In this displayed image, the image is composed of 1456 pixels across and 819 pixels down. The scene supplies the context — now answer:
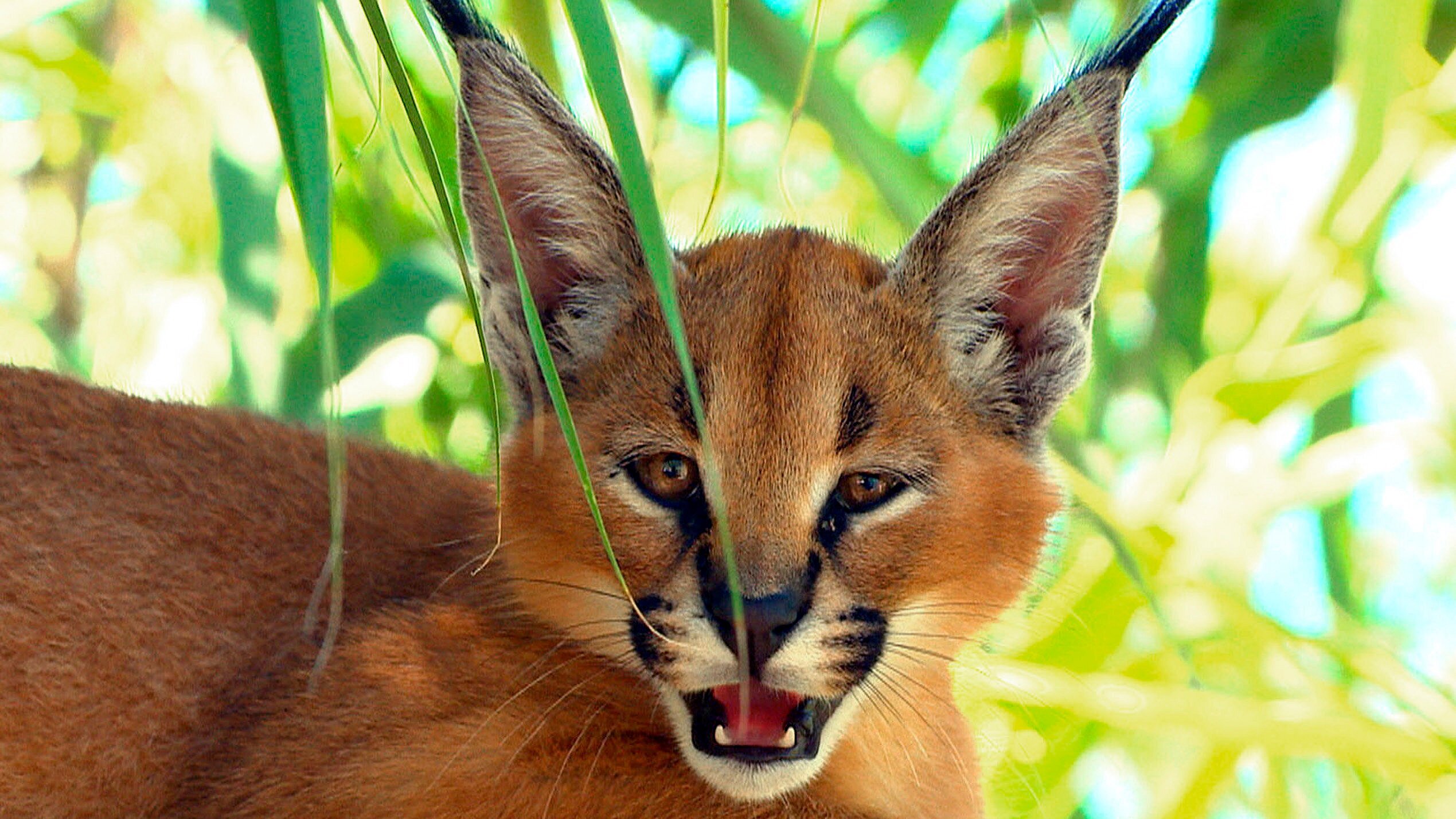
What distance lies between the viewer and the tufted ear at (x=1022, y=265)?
10.8 ft

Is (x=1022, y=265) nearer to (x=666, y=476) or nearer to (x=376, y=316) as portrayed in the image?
Result: (x=666, y=476)

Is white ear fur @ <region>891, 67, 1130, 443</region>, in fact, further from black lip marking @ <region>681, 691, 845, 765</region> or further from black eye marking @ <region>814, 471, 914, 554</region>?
black lip marking @ <region>681, 691, 845, 765</region>

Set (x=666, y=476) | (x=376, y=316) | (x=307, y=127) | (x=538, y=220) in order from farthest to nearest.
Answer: (x=376, y=316) < (x=538, y=220) < (x=666, y=476) < (x=307, y=127)

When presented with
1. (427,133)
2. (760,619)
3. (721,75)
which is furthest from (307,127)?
(760,619)

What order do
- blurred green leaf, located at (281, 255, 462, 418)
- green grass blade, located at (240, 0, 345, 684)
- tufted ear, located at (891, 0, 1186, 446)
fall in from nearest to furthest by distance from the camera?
green grass blade, located at (240, 0, 345, 684) < tufted ear, located at (891, 0, 1186, 446) < blurred green leaf, located at (281, 255, 462, 418)

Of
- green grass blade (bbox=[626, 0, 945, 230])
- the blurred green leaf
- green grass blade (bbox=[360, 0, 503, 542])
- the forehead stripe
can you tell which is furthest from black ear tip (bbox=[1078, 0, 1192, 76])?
the blurred green leaf

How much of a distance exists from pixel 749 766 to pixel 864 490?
0.56m

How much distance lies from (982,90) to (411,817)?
13.5 ft

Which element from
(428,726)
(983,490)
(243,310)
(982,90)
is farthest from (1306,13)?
(428,726)

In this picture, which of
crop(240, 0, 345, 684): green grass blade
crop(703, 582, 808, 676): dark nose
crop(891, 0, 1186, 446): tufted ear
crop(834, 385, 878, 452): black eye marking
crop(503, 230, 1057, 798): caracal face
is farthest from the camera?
crop(891, 0, 1186, 446): tufted ear

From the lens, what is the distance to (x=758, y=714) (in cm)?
301

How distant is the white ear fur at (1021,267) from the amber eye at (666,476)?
2.26 ft

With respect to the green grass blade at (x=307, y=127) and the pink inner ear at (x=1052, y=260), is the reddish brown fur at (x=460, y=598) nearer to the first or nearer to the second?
the pink inner ear at (x=1052, y=260)

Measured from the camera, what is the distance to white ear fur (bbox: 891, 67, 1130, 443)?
332 cm
